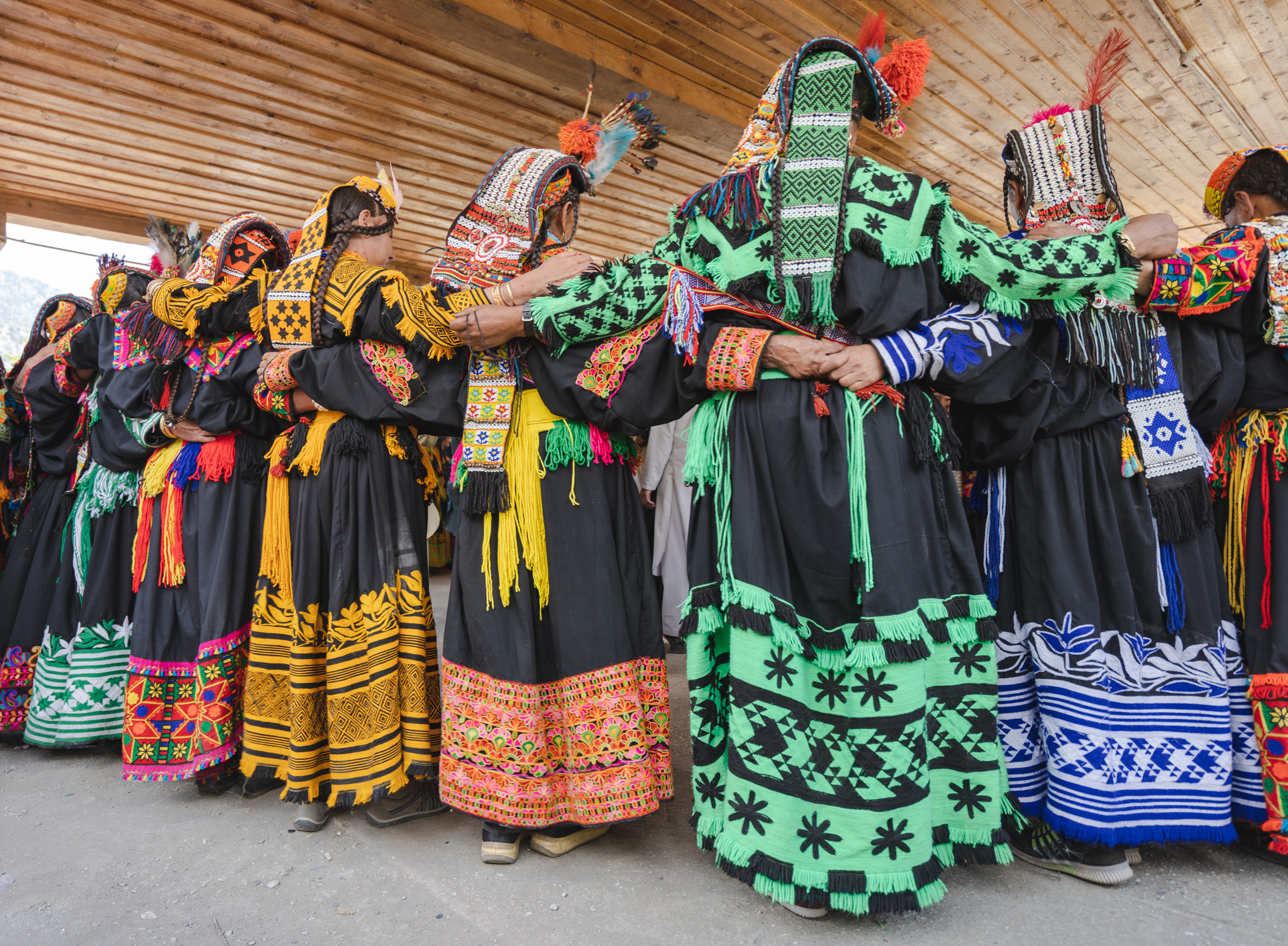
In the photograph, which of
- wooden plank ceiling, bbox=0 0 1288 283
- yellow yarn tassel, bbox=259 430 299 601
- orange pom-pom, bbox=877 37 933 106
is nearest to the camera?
orange pom-pom, bbox=877 37 933 106

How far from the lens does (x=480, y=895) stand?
6.67 feet

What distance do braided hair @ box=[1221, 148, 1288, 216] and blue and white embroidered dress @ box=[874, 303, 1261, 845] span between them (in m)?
0.73

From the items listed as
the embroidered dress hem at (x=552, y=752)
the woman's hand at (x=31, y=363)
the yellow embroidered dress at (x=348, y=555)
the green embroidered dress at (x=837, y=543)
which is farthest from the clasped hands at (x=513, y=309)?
the woman's hand at (x=31, y=363)

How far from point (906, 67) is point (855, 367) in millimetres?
903

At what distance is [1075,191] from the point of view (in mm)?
2215

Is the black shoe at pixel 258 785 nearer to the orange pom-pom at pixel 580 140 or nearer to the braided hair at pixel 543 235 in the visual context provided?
the braided hair at pixel 543 235

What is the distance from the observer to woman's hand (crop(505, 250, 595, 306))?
2256mm

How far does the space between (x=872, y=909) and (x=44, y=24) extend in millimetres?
5551

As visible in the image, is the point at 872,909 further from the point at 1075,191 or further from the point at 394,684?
the point at 1075,191

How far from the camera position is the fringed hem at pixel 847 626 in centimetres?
175

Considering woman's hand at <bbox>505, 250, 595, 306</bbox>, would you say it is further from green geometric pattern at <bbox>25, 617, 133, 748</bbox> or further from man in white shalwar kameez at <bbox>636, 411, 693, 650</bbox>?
green geometric pattern at <bbox>25, 617, 133, 748</bbox>

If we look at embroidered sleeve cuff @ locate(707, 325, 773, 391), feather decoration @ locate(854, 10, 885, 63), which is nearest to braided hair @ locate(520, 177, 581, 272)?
embroidered sleeve cuff @ locate(707, 325, 773, 391)

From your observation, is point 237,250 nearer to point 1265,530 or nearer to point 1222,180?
point 1222,180

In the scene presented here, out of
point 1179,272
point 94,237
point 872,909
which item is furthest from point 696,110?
point 94,237
